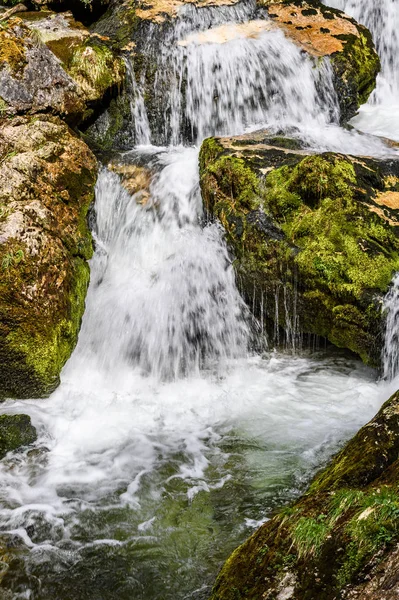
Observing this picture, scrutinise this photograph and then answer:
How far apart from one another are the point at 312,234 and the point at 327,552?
501cm

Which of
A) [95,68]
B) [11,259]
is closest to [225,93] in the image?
[95,68]

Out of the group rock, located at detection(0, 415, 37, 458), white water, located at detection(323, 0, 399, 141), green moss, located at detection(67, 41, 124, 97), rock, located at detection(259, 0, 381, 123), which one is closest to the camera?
rock, located at detection(0, 415, 37, 458)

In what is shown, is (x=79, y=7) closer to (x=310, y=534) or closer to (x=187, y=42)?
(x=187, y=42)

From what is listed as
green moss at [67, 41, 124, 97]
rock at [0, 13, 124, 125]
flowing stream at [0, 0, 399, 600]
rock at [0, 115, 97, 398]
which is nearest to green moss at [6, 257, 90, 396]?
rock at [0, 115, 97, 398]

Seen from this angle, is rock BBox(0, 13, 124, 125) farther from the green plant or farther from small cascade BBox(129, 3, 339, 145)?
the green plant

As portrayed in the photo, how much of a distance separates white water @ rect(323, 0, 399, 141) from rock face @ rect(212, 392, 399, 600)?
10.9 meters

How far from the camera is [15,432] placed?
593 centimetres

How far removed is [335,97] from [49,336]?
7.46 metres

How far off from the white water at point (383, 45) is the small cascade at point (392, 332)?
692 centimetres

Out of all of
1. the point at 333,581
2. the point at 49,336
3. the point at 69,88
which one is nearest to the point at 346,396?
the point at 49,336

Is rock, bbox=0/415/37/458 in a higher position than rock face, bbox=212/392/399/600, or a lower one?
lower

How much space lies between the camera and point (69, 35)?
11.0m

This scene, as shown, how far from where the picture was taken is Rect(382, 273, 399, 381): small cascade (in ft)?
21.2

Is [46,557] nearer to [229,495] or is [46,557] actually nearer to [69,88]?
[229,495]
